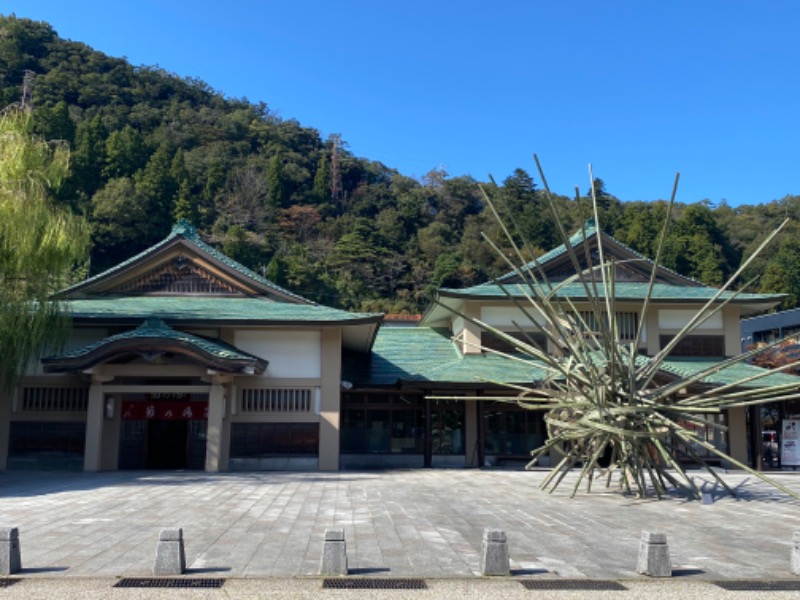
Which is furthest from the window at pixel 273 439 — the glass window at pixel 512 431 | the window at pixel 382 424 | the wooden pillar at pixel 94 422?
the glass window at pixel 512 431

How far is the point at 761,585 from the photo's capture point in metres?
7.11

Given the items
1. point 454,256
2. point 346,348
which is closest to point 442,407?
point 346,348

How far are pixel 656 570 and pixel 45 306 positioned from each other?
54.6 ft

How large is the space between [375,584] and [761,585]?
4.07 m

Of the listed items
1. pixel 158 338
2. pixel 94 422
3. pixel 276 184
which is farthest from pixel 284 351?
pixel 276 184

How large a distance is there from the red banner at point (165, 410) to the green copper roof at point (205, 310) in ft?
8.20

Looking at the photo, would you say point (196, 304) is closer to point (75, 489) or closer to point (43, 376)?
point (43, 376)

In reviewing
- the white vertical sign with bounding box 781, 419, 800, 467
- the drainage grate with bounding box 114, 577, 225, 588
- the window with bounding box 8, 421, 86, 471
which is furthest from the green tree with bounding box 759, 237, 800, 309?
the drainage grate with bounding box 114, 577, 225, 588

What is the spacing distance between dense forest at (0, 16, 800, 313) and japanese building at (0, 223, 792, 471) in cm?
3486

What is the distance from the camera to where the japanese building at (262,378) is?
1900 centimetres

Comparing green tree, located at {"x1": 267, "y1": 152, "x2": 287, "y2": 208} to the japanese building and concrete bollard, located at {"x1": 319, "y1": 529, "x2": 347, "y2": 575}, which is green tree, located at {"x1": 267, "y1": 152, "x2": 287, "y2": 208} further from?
concrete bollard, located at {"x1": 319, "y1": 529, "x2": 347, "y2": 575}

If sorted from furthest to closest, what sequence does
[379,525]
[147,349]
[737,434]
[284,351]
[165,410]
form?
[737,434]
[284,351]
[165,410]
[147,349]
[379,525]

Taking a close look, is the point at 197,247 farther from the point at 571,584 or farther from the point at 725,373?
the point at 725,373

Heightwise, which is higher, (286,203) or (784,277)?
(286,203)
